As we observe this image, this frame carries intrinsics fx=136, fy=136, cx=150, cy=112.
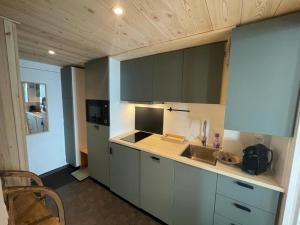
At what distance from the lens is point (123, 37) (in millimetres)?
1385

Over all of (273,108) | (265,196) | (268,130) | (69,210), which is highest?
(273,108)

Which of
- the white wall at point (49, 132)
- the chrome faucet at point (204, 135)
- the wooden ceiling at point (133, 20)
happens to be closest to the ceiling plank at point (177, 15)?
the wooden ceiling at point (133, 20)

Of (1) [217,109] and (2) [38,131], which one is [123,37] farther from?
(2) [38,131]

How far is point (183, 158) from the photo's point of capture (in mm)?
1443

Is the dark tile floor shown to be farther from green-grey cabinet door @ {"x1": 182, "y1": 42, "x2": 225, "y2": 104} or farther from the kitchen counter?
green-grey cabinet door @ {"x1": 182, "y1": 42, "x2": 225, "y2": 104}

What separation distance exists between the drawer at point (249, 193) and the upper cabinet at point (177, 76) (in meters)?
0.80

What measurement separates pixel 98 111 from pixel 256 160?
6.83ft

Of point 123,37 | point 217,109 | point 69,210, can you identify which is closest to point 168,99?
point 217,109

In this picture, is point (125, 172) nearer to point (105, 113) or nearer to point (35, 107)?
point (105, 113)

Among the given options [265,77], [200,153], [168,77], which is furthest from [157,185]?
[265,77]

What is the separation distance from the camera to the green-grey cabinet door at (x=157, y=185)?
1563mm

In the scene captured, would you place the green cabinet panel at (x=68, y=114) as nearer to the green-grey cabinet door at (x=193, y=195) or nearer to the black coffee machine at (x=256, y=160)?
the green-grey cabinet door at (x=193, y=195)

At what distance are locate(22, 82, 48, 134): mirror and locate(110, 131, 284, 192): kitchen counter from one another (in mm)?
1532

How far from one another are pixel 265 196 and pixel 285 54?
3.60 ft
